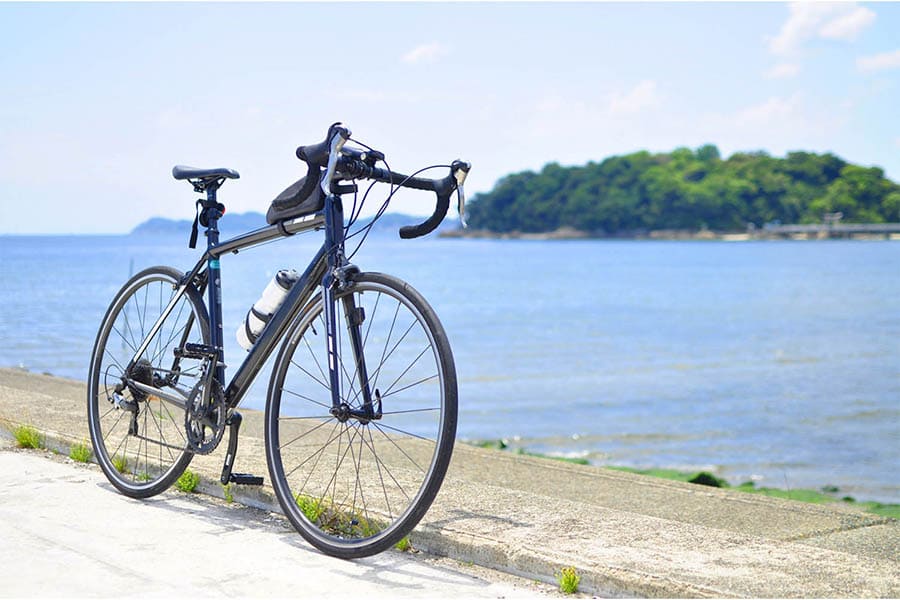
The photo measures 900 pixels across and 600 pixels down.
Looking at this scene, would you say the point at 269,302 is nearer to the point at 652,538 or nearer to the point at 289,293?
the point at 289,293

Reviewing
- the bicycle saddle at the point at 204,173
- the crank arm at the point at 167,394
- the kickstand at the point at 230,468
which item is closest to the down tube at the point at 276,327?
the kickstand at the point at 230,468

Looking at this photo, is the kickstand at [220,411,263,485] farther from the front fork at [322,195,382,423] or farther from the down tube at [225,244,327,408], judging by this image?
the front fork at [322,195,382,423]

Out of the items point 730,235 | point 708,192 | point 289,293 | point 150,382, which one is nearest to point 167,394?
point 150,382

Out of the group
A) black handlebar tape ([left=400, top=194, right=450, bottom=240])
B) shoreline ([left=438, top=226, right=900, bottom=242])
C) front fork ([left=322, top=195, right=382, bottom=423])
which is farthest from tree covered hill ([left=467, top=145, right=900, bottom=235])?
front fork ([left=322, top=195, right=382, bottom=423])

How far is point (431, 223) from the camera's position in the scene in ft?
13.7

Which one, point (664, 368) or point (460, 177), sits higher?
point (460, 177)

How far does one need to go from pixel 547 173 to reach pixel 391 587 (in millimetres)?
164612

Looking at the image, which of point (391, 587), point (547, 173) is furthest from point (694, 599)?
point (547, 173)

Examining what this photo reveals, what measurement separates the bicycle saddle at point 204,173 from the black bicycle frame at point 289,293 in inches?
3.3

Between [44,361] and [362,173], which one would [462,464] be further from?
[44,361]

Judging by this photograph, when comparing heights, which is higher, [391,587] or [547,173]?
[547,173]

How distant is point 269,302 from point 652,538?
177 cm

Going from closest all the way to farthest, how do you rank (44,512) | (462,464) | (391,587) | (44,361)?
(391,587) < (44,512) < (462,464) < (44,361)

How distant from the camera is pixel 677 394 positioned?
1983 cm
